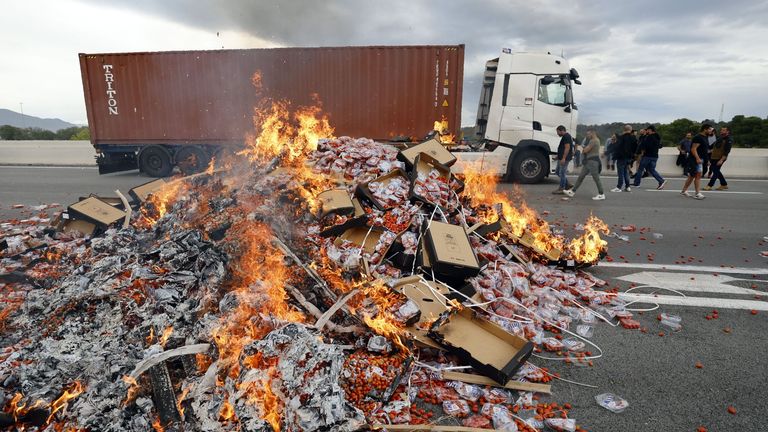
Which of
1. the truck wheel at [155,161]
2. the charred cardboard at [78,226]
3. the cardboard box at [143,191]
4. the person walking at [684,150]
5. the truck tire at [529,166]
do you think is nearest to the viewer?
the charred cardboard at [78,226]

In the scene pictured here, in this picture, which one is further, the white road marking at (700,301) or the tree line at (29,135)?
the tree line at (29,135)

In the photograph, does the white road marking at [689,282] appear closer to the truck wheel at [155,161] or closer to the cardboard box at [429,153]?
the cardboard box at [429,153]

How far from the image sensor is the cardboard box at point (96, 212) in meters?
6.19

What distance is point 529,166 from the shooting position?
12.7 meters

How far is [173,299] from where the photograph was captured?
3.54m

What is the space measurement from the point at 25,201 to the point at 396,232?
9.89 meters

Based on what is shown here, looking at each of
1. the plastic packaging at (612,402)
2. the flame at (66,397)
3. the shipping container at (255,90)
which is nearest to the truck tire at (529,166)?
the shipping container at (255,90)

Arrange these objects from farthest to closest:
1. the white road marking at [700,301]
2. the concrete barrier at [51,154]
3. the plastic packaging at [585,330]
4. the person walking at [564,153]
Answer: the concrete barrier at [51,154] < the person walking at [564,153] < the white road marking at [700,301] < the plastic packaging at [585,330]

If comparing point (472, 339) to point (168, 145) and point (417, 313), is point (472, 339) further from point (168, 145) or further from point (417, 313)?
point (168, 145)

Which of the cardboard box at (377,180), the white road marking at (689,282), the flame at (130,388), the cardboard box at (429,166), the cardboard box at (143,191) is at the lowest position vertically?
the white road marking at (689,282)

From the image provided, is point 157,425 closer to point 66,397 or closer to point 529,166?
point 66,397

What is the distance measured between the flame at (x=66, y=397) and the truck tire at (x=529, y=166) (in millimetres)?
11896

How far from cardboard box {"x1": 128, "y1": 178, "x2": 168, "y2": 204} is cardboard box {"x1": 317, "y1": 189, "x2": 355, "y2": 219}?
3.41 meters

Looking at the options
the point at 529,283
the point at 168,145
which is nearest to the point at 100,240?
the point at 529,283
